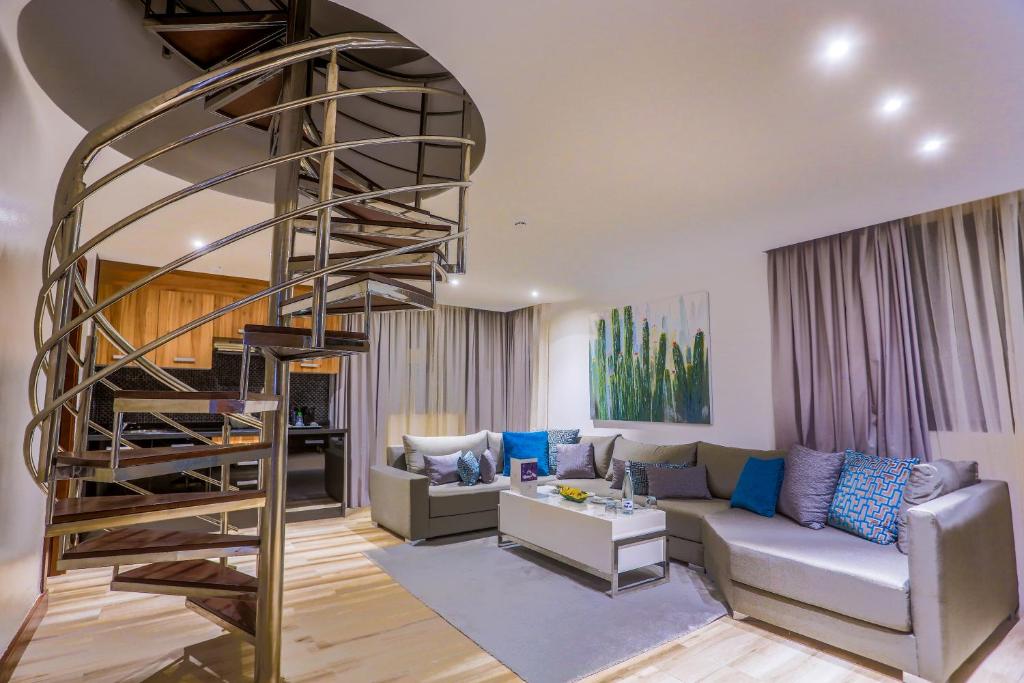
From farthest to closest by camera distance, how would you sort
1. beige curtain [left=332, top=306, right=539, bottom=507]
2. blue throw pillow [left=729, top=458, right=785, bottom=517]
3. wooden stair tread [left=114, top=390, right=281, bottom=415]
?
beige curtain [left=332, top=306, right=539, bottom=507], blue throw pillow [left=729, top=458, right=785, bottom=517], wooden stair tread [left=114, top=390, right=281, bottom=415]

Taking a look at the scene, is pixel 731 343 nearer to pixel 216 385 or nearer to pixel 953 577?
pixel 953 577

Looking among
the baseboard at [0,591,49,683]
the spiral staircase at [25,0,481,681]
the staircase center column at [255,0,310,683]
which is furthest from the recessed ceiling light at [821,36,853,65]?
the baseboard at [0,591,49,683]

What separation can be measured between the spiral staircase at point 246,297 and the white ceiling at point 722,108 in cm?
34

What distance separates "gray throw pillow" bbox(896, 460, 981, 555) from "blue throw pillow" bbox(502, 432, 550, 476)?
127 inches

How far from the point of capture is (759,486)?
147 inches

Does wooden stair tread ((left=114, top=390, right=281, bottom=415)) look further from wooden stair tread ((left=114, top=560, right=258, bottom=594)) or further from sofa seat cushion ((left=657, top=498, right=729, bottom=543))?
sofa seat cushion ((left=657, top=498, right=729, bottom=543))

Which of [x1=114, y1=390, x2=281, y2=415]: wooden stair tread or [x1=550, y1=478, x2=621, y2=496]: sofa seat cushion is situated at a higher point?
[x1=114, y1=390, x2=281, y2=415]: wooden stair tread

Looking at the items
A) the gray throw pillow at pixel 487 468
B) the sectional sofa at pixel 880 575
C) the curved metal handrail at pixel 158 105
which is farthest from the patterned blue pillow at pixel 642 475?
the curved metal handrail at pixel 158 105

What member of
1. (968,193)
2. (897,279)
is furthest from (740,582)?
(968,193)

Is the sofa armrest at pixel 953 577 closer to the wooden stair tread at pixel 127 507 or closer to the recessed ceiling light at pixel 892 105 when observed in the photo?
the recessed ceiling light at pixel 892 105

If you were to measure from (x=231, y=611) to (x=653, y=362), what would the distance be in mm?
4254

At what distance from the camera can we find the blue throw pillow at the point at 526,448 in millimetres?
5547

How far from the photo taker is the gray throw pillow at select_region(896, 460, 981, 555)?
2.77 meters

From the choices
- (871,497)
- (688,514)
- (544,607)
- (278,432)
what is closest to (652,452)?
(688,514)
